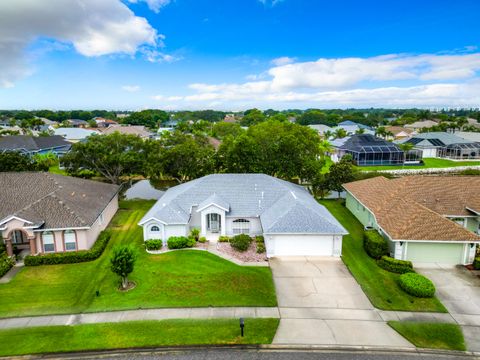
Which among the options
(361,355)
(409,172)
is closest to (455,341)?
(361,355)

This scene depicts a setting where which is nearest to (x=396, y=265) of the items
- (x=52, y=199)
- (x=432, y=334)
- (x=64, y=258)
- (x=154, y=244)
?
(x=432, y=334)

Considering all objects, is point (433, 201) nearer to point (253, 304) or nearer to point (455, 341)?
point (455, 341)

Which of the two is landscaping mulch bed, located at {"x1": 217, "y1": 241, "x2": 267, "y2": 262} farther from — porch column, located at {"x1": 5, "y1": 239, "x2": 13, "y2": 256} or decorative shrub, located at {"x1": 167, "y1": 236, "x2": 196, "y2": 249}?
porch column, located at {"x1": 5, "y1": 239, "x2": 13, "y2": 256}

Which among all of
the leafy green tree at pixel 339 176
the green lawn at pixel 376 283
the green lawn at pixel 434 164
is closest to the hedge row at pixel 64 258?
the green lawn at pixel 376 283

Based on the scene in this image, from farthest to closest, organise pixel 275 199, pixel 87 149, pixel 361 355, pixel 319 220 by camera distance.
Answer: pixel 87 149 → pixel 275 199 → pixel 319 220 → pixel 361 355

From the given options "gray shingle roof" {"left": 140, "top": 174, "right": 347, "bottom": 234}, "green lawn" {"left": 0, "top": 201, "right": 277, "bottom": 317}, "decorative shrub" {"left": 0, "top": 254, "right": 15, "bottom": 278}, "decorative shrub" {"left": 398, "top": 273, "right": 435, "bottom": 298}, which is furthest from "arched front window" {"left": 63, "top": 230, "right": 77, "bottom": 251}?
"decorative shrub" {"left": 398, "top": 273, "right": 435, "bottom": 298}

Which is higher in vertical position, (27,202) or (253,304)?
(27,202)
